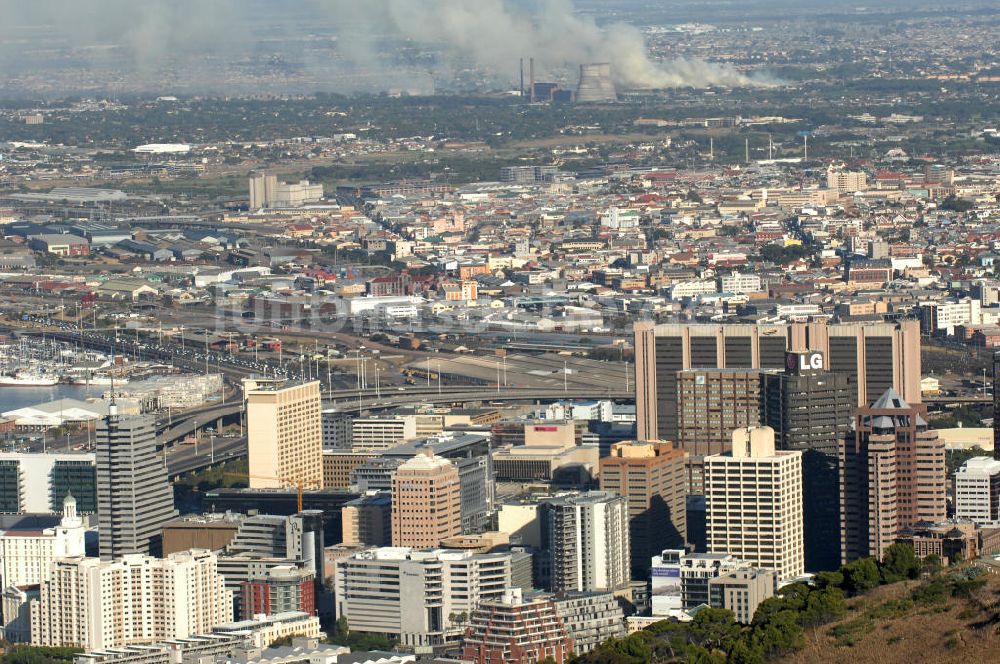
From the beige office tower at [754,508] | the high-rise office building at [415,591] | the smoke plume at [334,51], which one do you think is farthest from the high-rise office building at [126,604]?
the smoke plume at [334,51]

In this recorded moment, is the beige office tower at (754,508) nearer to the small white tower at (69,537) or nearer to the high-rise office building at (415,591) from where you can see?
the high-rise office building at (415,591)

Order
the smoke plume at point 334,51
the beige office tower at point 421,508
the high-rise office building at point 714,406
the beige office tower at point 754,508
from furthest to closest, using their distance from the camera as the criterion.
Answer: the smoke plume at point 334,51, the high-rise office building at point 714,406, the beige office tower at point 421,508, the beige office tower at point 754,508

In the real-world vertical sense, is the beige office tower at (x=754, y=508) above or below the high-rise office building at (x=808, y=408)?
below

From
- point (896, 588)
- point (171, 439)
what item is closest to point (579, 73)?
point (171, 439)

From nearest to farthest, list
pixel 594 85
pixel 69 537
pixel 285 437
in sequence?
pixel 69 537
pixel 285 437
pixel 594 85

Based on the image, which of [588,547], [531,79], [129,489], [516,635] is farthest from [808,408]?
[531,79]

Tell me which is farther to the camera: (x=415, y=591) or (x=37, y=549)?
(x=37, y=549)

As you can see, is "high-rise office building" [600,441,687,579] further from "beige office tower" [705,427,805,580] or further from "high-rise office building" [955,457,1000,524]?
"high-rise office building" [955,457,1000,524]

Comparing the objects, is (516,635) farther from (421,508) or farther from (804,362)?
(804,362)
